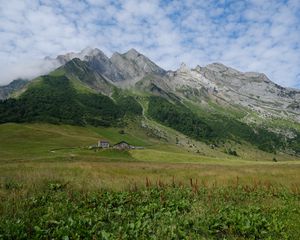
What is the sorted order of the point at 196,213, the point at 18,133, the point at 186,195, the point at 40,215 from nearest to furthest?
the point at 40,215 → the point at 196,213 → the point at 186,195 → the point at 18,133

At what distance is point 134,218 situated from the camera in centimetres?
1097

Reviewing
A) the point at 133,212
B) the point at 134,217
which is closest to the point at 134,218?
the point at 134,217

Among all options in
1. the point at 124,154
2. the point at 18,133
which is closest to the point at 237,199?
the point at 124,154

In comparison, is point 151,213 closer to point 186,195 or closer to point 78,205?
point 78,205

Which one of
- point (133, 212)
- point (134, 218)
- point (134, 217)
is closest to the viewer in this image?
point (134, 218)

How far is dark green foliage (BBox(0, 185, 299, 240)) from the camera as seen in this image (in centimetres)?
884

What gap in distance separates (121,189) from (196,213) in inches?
227

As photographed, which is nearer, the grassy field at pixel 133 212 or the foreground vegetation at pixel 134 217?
the foreground vegetation at pixel 134 217

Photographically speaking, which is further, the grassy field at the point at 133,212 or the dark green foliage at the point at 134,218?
the grassy field at the point at 133,212

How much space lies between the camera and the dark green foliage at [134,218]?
348 inches

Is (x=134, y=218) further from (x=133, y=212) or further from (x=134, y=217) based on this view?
(x=133, y=212)

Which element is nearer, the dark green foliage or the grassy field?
the dark green foliage

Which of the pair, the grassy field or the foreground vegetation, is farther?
the grassy field

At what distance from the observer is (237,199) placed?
16203mm
